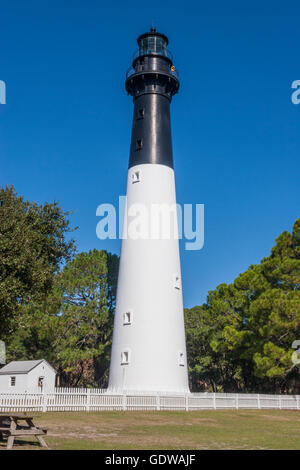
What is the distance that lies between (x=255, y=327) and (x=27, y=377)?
18.1m

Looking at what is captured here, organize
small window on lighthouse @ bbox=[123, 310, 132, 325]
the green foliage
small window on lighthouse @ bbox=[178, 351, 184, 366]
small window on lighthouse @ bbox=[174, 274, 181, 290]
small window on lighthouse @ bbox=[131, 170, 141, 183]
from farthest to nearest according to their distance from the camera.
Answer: the green foliage
small window on lighthouse @ bbox=[131, 170, 141, 183]
small window on lighthouse @ bbox=[174, 274, 181, 290]
small window on lighthouse @ bbox=[123, 310, 132, 325]
small window on lighthouse @ bbox=[178, 351, 184, 366]

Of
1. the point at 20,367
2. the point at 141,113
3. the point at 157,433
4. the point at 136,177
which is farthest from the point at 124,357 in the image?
the point at 141,113

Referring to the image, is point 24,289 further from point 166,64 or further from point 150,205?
point 166,64

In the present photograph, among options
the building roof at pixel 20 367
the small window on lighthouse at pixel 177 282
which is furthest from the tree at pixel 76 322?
the small window on lighthouse at pixel 177 282

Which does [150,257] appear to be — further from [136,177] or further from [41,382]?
[41,382]

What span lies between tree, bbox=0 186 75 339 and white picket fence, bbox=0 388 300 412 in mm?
3901

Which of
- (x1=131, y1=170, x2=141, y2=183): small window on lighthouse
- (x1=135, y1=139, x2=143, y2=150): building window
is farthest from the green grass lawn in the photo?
(x1=135, y1=139, x2=143, y2=150): building window

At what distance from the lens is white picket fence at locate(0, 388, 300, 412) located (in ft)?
70.3

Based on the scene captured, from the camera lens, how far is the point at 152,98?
3106 centimetres

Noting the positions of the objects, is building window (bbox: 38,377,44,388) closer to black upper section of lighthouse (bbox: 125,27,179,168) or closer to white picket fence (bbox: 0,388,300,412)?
white picket fence (bbox: 0,388,300,412)

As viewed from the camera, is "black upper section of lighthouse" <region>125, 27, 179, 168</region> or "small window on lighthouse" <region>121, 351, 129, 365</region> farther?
"black upper section of lighthouse" <region>125, 27, 179, 168</region>

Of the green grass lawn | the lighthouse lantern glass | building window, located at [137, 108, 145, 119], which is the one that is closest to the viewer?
the green grass lawn

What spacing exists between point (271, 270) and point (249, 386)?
1328cm

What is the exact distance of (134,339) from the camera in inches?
1054
